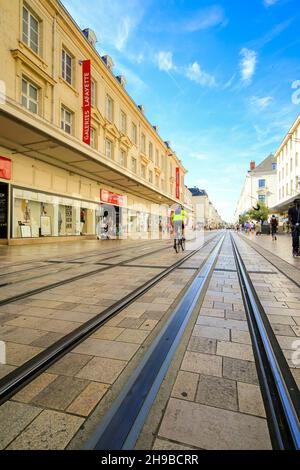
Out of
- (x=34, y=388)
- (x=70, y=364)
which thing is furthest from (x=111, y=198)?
(x=34, y=388)

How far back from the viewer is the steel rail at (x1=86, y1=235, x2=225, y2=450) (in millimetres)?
1356

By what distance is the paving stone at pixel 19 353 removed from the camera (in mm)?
2211

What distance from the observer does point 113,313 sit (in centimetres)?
337

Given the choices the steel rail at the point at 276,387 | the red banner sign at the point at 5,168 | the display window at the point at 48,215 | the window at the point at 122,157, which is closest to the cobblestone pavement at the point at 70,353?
the steel rail at the point at 276,387

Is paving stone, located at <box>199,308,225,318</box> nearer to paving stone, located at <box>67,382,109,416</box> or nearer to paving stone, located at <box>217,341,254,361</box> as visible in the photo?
paving stone, located at <box>217,341,254,361</box>

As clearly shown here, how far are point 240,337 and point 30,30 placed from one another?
19.7 meters

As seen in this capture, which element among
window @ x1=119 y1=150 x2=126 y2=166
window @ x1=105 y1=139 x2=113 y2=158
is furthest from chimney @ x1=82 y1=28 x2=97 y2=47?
window @ x1=119 y1=150 x2=126 y2=166

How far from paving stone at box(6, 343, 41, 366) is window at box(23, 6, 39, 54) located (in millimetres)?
17993

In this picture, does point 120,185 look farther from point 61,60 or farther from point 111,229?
point 61,60

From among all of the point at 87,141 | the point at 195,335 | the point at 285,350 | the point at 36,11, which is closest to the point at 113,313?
the point at 195,335

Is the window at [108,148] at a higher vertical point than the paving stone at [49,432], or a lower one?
higher

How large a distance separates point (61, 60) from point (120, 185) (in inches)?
420

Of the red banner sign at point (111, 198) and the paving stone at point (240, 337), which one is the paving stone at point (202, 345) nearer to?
the paving stone at point (240, 337)

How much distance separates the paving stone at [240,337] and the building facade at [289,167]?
105 ft
